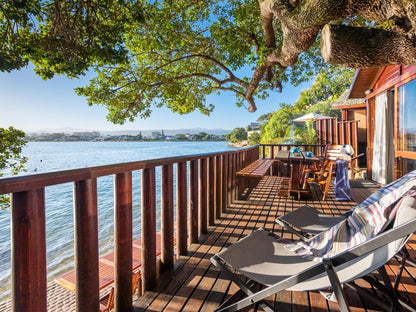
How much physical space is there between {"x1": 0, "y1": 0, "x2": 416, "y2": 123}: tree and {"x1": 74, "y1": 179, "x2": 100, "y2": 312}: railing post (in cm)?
283

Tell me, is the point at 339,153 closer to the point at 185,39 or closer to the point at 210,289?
the point at 210,289

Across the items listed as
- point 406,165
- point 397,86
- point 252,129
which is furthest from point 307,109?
point 406,165

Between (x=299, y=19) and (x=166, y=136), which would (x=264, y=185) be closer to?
(x=299, y=19)

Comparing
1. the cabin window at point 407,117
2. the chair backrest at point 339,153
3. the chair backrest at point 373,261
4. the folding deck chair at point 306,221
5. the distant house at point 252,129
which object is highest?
the distant house at point 252,129

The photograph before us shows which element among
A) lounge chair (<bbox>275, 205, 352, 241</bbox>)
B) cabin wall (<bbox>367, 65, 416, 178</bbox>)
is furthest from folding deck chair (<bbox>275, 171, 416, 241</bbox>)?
cabin wall (<bbox>367, 65, 416, 178</bbox>)

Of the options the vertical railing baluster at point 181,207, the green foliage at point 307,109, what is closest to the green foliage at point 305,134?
the green foliage at point 307,109

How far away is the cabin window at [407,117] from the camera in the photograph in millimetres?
4230

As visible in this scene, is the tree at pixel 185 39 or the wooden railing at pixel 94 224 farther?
the tree at pixel 185 39

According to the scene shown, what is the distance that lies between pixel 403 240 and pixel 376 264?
0.19 m

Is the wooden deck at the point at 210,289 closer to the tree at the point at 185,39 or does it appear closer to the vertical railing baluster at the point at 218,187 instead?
the vertical railing baluster at the point at 218,187

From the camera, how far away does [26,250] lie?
37.6 inches

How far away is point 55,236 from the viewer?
10531 millimetres

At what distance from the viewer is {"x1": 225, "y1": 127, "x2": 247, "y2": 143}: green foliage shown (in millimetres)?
56906

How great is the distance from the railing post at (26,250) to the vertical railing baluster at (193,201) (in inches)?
62.9
